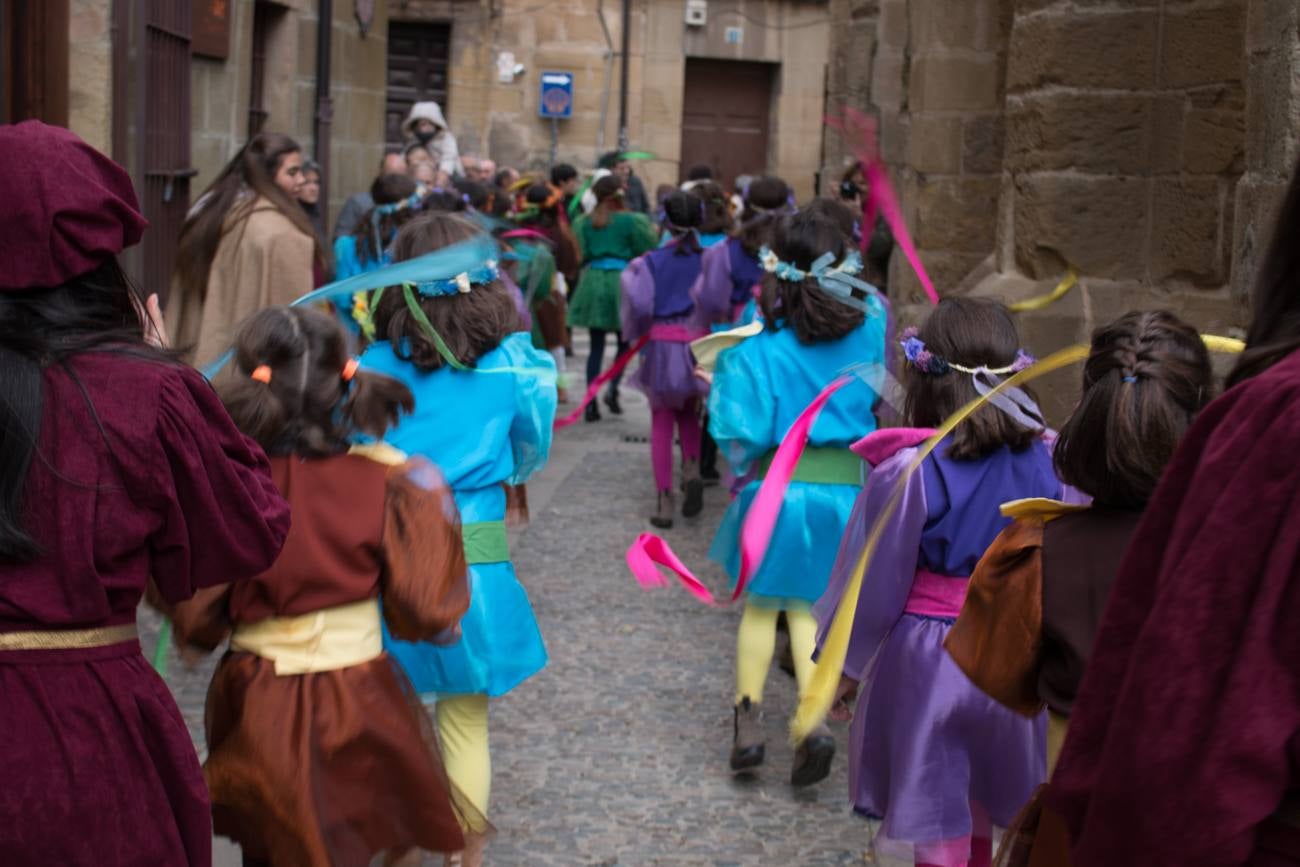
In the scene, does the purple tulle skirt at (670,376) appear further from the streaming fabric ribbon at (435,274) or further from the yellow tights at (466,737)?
the yellow tights at (466,737)

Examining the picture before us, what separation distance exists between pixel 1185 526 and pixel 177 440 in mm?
1422

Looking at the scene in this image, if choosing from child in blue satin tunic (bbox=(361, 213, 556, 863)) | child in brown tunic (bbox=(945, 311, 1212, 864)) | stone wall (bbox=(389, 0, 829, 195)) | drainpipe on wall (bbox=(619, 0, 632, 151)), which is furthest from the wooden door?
drainpipe on wall (bbox=(619, 0, 632, 151))

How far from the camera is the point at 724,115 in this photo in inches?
986

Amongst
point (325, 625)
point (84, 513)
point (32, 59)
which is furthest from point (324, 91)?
point (84, 513)

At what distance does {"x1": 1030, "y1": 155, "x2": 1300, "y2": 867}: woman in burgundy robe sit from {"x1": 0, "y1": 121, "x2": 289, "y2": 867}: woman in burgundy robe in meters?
1.34

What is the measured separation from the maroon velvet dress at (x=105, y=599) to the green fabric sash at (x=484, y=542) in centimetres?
179

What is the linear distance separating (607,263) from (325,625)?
8.87 meters

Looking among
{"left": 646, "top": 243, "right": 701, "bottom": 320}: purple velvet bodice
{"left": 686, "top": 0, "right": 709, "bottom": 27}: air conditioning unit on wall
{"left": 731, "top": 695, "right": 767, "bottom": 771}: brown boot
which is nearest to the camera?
{"left": 731, "top": 695, "right": 767, "bottom": 771}: brown boot

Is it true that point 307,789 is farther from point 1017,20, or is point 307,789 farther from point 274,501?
point 1017,20

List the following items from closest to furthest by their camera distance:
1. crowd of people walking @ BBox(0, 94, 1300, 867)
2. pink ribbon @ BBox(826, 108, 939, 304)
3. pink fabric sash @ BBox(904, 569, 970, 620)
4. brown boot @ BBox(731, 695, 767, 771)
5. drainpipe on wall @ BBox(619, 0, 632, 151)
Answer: crowd of people walking @ BBox(0, 94, 1300, 867) → pink fabric sash @ BBox(904, 569, 970, 620) → brown boot @ BBox(731, 695, 767, 771) → pink ribbon @ BBox(826, 108, 939, 304) → drainpipe on wall @ BBox(619, 0, 632, 151)

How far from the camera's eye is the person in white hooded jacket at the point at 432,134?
580 inches

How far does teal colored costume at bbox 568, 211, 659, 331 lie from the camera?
12.2m

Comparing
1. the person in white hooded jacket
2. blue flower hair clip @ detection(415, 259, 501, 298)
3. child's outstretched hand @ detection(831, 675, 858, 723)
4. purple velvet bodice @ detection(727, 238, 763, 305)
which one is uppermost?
the person in white hooded jacket

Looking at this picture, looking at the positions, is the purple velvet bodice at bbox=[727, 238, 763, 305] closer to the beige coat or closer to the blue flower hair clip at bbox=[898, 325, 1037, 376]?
the beige coat
